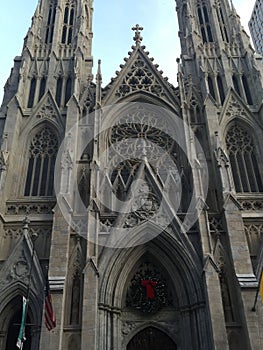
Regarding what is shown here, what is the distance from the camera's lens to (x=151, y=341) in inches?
715

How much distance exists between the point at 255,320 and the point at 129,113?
14567 mm

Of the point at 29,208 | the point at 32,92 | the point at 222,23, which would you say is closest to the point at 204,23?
the point at 222,23

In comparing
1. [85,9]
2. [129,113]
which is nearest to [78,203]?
[129,113]

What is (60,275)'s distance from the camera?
17.5 meters

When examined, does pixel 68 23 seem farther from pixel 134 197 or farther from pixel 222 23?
pixel 134 197

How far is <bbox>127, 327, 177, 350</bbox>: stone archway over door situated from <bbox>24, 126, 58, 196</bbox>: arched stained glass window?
29.4ft

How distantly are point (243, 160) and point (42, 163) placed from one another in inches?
473

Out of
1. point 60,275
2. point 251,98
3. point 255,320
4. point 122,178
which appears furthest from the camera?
point 251,98

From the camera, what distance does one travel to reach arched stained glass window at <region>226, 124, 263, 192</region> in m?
21.8

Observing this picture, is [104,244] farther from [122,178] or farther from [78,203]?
[122,178]

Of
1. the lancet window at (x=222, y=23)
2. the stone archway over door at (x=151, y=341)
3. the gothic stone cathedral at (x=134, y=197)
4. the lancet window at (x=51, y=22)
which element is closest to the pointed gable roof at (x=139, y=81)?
the gothic stone cathedral at (x=134, y=197)

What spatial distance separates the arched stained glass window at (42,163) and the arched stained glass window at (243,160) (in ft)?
35.2

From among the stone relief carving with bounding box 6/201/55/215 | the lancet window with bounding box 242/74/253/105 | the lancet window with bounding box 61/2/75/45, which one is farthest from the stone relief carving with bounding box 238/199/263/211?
the lancet window with bounding box 61/2/75/45

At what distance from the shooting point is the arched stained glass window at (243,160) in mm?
21758
